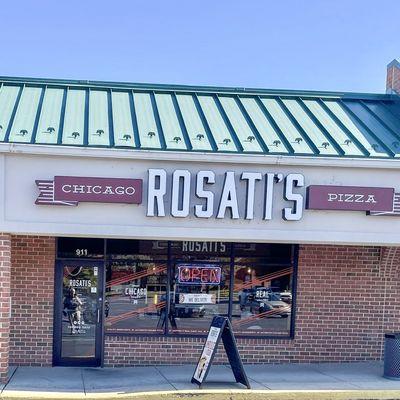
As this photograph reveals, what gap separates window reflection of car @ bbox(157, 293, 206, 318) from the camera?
10.5 m

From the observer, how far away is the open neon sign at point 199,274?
10.5 m

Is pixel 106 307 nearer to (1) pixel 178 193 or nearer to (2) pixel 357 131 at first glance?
(1) pixel 178 193

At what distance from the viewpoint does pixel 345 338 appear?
1083 cm

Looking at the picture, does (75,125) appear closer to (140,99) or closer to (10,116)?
(10,116)

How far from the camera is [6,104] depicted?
10.3m

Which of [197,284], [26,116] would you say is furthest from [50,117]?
[197,284]

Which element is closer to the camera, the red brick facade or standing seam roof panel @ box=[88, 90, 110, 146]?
standing seam roof panel @ box=[88, 90, 110, 146]

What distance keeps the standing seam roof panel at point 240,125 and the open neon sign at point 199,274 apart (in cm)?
264

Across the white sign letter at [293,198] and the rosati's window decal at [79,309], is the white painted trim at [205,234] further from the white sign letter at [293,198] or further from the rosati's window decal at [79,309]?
the rosati's window decal at [79,309]

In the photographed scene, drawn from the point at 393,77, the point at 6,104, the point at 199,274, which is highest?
the point at 393,77

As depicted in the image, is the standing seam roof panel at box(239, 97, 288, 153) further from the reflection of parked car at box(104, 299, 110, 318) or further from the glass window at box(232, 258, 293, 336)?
the reflection of parked car at box(104, 299, 110, 318)

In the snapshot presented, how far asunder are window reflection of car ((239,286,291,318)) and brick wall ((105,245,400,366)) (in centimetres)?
35

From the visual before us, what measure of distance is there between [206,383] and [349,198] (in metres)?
Answer: 4.00

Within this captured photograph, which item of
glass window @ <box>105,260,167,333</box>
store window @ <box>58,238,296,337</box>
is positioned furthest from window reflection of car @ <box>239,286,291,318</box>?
glass window @ <box>105,260,167,333</box>
